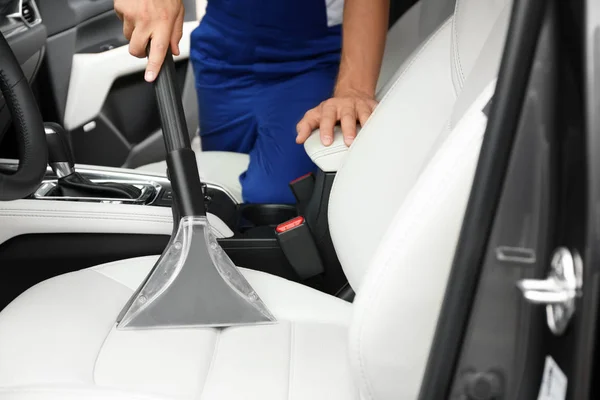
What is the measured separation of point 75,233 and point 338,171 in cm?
47

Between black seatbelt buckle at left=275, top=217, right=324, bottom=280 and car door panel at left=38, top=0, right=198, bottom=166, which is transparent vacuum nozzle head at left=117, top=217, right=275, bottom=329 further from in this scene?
car door panel at left=38, top=0, right=198, bottom=166

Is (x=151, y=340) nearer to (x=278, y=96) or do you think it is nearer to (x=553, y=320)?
(x=553, y=320)

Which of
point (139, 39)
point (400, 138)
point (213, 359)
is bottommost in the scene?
point (213, 359)

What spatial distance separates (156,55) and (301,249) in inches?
14.9

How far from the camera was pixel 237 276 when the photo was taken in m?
1.03

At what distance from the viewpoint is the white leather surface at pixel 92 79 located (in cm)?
192

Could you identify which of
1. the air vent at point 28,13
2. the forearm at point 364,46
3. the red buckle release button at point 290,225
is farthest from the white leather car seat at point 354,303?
the air vent at point 28,13

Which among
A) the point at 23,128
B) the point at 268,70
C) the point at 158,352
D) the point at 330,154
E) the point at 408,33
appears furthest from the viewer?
the point at 268,70

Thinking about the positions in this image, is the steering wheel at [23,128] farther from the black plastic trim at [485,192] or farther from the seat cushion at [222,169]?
the black plastic trim at [485,192]

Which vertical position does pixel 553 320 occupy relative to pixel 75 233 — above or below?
above

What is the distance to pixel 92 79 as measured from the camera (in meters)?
1.94

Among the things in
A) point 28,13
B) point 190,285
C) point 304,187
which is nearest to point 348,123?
point 304,187

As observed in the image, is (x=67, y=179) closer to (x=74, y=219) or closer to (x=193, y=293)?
(x=74, y=219)

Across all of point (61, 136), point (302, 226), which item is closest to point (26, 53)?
point (61, 136)
